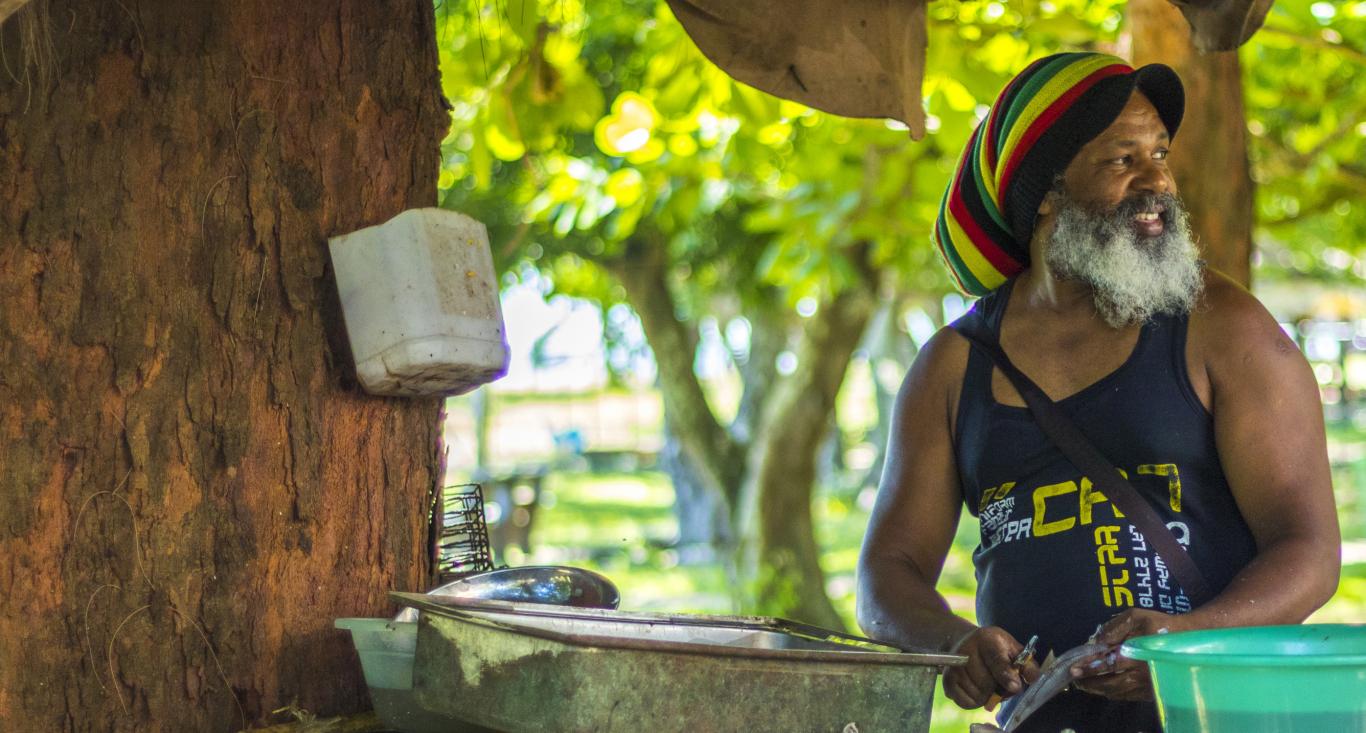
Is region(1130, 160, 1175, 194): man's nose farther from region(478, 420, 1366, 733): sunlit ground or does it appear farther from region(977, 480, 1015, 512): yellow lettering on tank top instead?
region(478, 420, 1366, 733): sunlit ground

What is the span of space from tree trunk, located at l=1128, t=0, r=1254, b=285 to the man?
109 centimetres

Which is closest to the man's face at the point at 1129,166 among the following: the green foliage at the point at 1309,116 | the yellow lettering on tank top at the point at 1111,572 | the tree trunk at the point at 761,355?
the yellow lettering on tank top at the point at 1111,572

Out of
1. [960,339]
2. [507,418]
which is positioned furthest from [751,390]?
[507,418]

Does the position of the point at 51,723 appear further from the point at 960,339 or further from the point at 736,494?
the point at 736,494

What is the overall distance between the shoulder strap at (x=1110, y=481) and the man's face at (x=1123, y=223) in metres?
0.18

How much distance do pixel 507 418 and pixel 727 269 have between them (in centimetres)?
2512

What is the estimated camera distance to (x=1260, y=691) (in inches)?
53.2

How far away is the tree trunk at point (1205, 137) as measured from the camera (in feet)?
11.4

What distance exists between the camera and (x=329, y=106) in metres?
2.04

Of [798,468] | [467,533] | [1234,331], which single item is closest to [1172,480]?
[1234,331]

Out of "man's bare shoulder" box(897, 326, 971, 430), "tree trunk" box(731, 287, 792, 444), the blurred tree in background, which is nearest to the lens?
"man's bare shoulder" box(897, 326, 971, 430)

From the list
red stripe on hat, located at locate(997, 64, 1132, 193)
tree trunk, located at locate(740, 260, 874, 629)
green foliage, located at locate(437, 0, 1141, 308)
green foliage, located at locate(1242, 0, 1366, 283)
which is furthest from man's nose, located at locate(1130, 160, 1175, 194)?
tree trunk, located at locate(740, 260, 874, 629)

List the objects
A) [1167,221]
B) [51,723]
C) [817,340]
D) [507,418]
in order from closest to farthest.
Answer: [51,723]
[1167,221]
[817,340]
[507,418]

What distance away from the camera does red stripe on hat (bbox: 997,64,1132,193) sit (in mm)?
2385
